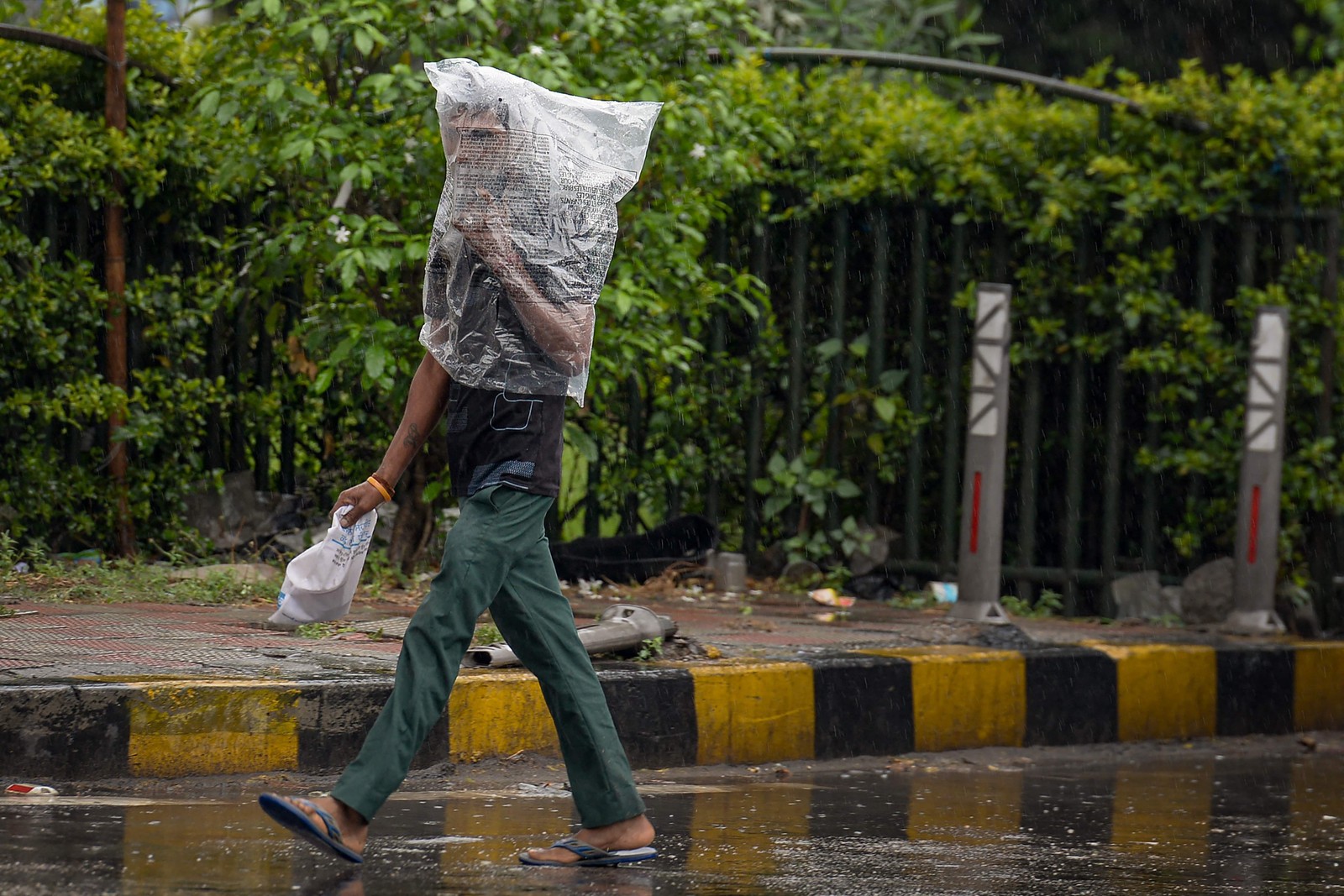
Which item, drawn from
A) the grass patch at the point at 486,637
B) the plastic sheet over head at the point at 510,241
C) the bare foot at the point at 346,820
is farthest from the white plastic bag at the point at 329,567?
the grass patch at the point at 486,637

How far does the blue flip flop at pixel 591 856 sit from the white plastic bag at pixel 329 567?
69 centimetres

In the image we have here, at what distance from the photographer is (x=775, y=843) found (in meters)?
3.90

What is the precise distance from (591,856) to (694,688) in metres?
1.51

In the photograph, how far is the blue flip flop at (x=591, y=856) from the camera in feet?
11.8

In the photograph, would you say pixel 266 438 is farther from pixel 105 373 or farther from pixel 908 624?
pixel 908 624

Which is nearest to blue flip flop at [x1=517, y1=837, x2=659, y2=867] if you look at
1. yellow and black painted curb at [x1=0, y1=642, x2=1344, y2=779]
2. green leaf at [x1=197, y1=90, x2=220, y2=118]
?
yellow and black painted curb at [x1=0, y1=642, x2=1344, y2=779]

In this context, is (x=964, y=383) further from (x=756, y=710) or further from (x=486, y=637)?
(x=486, y=637)

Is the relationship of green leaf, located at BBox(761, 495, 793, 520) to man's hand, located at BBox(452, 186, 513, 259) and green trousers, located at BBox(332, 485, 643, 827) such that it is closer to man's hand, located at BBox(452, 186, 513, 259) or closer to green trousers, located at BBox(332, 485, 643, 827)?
green trousers, located at BBox(332, 485, 643, 827)

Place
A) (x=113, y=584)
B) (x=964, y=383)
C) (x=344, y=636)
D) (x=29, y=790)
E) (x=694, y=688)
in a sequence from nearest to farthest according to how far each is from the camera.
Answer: (x=29, y=790)
(x=694, y=688)
(x=344, y=636)
(x=113, y=584)
(x=964, y=383)

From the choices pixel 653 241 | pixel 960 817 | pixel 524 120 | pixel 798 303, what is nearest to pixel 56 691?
pixel 524 120

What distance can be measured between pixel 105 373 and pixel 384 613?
193cm

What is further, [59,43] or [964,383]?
[964,383]

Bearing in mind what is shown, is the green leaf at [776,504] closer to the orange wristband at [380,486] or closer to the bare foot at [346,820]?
the orange wristband at [380,486]

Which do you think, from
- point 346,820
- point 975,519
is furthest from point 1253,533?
point 346,820
